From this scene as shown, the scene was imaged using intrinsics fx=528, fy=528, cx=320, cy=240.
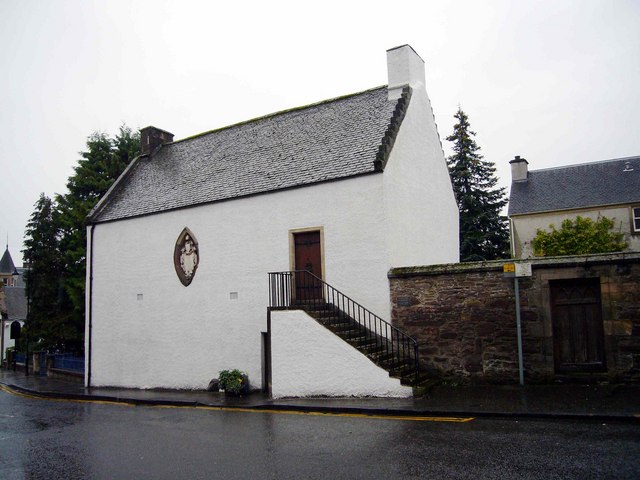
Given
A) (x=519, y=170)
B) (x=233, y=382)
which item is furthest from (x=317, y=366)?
(x=519, y=170)

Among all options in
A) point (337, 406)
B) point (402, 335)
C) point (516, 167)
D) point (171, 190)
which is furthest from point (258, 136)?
point (516, 167)

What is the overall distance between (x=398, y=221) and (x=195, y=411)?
7.19 m

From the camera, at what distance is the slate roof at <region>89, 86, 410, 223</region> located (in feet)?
50.4

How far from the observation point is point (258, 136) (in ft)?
63.9

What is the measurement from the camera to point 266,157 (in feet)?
58.4

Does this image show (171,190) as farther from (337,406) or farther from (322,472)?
(322,472)

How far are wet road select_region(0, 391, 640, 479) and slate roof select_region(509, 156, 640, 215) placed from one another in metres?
27.9

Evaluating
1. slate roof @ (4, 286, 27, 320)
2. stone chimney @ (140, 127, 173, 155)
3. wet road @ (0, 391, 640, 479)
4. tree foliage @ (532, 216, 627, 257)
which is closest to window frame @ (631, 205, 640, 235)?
tree foliage @ (532, 216, 627, 257)

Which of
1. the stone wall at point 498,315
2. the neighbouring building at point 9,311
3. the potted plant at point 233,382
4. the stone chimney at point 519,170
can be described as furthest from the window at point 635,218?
the neighbouring building at point 9,311

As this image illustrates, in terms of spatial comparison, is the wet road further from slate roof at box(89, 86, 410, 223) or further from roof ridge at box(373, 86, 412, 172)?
slate roof at box(89, 86, 410, 223)

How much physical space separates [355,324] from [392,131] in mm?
5543

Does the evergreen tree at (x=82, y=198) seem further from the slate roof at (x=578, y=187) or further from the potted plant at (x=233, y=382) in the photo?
the slate roof at (x=578, y=187)

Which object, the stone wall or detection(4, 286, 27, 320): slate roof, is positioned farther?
detection(4, 286, 27, 320): slate roof

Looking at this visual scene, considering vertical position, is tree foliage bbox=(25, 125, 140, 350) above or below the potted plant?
above
